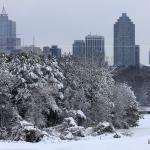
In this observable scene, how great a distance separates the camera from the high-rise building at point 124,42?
579 feet

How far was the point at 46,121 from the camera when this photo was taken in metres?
34.4

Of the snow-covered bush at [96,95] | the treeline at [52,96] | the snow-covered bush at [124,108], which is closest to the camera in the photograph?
the treeline at [52,96]

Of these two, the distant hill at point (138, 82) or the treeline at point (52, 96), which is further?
the distant hill at point (138, 82)

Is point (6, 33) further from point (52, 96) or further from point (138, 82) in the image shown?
point (52, 96)

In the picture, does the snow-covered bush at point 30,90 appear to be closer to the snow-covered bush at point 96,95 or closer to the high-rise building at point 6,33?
the snow-covered bush at point 96,95

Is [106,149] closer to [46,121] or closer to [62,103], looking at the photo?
[46,121]

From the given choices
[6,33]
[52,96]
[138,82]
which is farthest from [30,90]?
[6,33]

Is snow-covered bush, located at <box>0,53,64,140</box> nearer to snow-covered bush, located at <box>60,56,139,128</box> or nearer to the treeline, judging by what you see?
the treeline

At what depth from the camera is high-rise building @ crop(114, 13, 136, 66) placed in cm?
17662

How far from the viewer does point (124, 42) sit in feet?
627

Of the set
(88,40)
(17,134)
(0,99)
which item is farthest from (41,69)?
(88,40)

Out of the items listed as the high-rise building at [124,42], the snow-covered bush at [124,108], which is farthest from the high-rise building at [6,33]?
the snow-covered bush at [124,108]

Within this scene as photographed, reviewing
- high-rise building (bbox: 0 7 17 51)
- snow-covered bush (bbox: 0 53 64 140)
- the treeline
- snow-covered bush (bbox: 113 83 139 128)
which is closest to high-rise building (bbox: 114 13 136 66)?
high-rise building (bbox: 0 7 17 51)

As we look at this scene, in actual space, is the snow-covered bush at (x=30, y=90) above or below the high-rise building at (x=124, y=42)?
below
